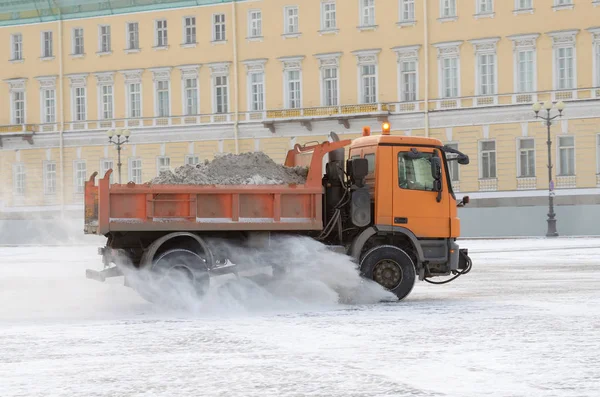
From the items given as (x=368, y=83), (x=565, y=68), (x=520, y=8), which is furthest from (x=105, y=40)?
(x=565, y=68)

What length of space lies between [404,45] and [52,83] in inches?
778

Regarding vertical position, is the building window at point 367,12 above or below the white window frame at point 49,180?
above

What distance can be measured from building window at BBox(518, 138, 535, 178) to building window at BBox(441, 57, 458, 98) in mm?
3899

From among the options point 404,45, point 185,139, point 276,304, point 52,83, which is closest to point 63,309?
point 276,304

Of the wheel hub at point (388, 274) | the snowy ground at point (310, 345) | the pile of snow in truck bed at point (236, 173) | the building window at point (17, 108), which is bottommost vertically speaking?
the snowy ground at point (310, 345)

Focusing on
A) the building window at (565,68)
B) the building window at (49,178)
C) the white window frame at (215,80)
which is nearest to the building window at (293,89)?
the white window frame at (215,80)

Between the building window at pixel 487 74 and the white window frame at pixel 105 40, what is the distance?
1986 cm

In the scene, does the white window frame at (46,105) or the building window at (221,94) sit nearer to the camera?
the building window at (221,94)

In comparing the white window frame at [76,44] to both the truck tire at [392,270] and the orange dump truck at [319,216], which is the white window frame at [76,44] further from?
the truck tire at [392,270]

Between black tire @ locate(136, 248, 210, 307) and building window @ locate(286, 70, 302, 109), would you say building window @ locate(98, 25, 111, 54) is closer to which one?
building window @ locate(286, 70, 302, 109)

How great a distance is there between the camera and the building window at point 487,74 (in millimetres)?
Result: 50844

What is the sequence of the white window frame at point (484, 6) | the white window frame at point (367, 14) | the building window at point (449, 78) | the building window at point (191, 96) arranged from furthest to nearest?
the building window at point (191, 96)
the white window frame at point (367, 14)
the building window at point (449, 78)
the white window frame at point (484, 6)

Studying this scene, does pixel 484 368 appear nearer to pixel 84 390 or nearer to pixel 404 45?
pixel 84 390

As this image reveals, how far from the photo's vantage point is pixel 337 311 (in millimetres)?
15602
